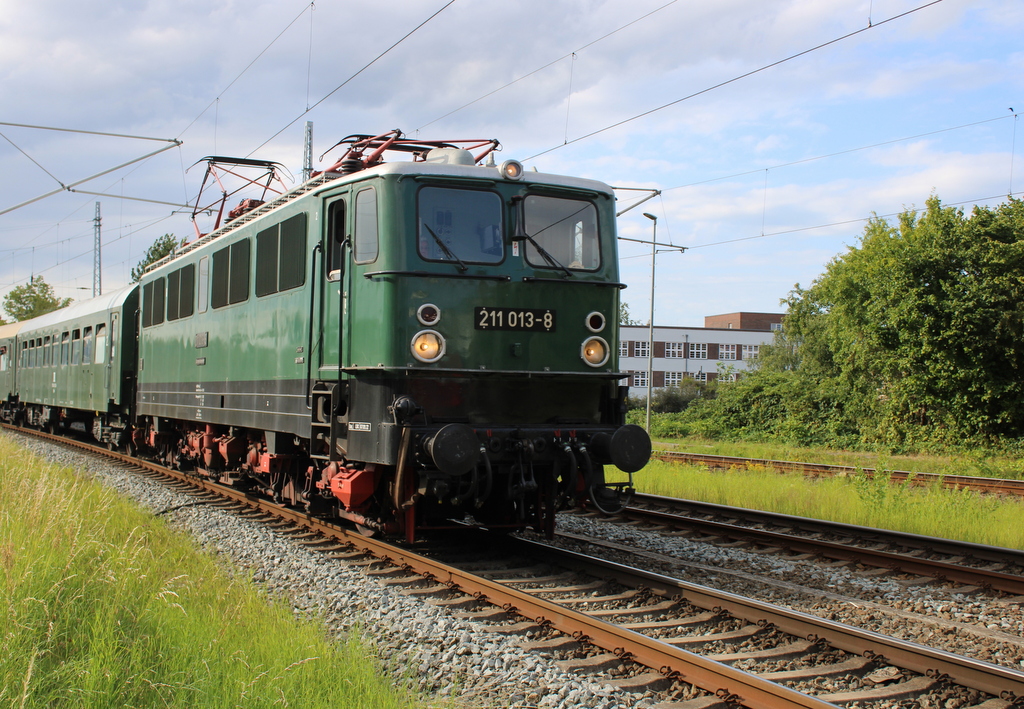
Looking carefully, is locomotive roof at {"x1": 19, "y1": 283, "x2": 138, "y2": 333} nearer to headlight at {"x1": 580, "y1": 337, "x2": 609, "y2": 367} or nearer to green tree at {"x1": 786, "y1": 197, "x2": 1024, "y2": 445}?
headlight at {"x1": 580, "y1": 337, "x2": 609, "y2": 367}

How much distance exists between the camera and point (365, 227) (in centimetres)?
750

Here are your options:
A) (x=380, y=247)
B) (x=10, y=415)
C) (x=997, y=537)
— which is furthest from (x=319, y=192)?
(x=10, y=415)

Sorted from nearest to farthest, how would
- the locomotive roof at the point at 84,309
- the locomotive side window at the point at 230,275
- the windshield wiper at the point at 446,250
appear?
1. the windshield wiper at the point at 446,250
2. the locomotive side window at the point at 230,275
3. the locomotive roof at the point at 84,309

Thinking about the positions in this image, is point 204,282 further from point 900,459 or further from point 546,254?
point 900,459

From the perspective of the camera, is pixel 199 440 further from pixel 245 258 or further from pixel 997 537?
pixel 997 537

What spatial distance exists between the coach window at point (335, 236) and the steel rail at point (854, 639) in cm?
369

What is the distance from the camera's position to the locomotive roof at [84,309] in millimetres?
17188

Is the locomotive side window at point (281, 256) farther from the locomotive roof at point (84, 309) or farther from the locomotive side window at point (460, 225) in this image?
the locomotive roof at point (84, 309)

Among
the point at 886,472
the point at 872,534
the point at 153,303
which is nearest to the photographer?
the point at 872,534

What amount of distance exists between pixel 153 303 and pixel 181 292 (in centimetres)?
210

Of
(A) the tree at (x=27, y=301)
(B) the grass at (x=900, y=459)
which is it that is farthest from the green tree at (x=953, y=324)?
(A) the tree at (x=27, y=301)

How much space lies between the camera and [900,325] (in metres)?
23.8

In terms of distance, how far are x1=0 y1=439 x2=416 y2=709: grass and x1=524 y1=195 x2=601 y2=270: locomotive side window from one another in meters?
3.86

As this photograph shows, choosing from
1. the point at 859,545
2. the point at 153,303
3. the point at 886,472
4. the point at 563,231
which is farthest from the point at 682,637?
the point at 153,303
